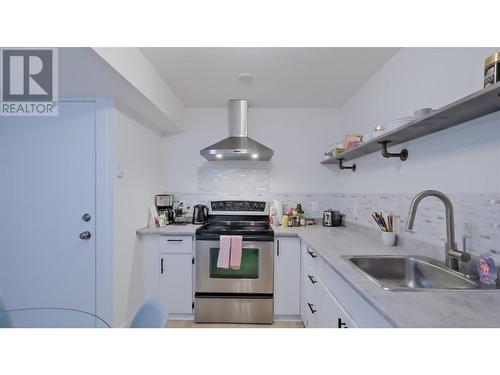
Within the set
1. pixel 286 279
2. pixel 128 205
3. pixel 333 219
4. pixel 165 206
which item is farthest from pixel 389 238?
pixel 165 206

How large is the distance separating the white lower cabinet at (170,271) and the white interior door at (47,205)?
53 centimetres

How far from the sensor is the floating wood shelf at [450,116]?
2.81 ft

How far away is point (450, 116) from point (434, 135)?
305 millimetres

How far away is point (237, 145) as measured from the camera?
2498mm

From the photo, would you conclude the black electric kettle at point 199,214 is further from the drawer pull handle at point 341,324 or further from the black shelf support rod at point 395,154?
the black shelf support rod at point 395,154

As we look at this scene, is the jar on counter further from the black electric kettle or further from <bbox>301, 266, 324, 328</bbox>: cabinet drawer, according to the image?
the black electric kettle

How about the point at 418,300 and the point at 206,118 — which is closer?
the point at 418,300

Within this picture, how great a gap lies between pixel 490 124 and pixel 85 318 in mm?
2362

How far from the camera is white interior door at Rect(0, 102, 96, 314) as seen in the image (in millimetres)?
1773

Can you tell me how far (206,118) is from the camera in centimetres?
290

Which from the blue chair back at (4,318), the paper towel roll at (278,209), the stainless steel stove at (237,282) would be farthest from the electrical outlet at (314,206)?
the blue chair back at (4,318)

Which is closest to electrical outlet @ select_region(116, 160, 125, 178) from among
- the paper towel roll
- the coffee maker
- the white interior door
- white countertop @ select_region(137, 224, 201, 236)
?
the white interior door

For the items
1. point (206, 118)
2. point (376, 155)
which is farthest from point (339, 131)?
point (206, 118)

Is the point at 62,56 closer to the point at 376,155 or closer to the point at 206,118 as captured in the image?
the point at 206,118
